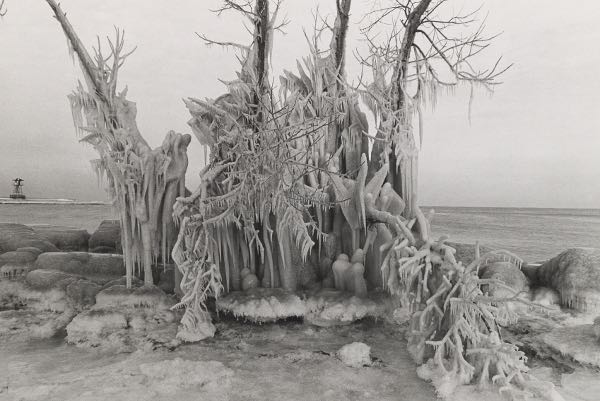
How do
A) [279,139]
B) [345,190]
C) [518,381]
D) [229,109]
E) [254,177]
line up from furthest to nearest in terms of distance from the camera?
[345,190] → [229,109] → [254,177] → [279,139] → [518,381]

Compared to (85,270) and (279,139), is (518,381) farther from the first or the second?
(85,270)

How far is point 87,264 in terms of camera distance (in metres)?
10.0

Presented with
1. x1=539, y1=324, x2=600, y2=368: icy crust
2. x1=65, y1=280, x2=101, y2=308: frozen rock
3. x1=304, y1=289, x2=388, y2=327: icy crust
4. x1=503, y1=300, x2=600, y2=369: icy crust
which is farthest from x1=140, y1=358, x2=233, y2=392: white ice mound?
x1=539, y1=324, x2=600, y2=368: icy crust

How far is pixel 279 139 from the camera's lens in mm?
6004

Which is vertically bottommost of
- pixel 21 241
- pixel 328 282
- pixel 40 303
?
pixel 40 303

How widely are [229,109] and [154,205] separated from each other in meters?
2.43

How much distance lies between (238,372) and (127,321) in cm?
292

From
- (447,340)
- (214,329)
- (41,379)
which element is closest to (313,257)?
(214,329)

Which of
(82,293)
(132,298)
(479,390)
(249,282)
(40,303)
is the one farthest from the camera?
(40,303)

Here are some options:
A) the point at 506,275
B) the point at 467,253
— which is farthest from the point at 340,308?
the point at 467,253

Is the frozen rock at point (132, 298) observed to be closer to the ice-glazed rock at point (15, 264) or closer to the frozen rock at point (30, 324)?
the frozen rock at point (30, 324)

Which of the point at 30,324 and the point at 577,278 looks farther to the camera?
the point at 577,278

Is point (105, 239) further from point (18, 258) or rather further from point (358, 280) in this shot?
point (358, 280)

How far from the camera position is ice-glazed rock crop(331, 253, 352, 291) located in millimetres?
7688
